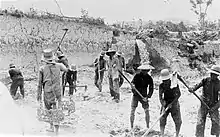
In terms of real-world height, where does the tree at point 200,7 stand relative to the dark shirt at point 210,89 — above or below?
above

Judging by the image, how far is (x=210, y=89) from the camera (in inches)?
171

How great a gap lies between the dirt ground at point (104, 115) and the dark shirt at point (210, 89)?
0.84 m

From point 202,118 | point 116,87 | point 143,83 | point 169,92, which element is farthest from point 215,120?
point 116,87

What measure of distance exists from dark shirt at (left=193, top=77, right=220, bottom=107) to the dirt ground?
84 cm

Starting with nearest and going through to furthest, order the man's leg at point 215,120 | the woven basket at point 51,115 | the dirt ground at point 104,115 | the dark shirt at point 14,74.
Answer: the woven basket at point 51,115 < the man's leg at point 215,120 < the dirt ground at point 104,115 < the dark shirt at point 14,74

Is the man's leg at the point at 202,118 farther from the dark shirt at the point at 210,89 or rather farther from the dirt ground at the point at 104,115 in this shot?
the dirt ground at the point at 104,115

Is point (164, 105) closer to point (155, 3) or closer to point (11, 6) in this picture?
point (155, 3)

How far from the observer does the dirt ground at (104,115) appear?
5.00 metres

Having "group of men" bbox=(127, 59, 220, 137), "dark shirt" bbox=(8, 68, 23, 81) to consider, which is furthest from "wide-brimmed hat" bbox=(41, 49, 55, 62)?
"dark shirt" bbox=(8, 68, 23, 81)

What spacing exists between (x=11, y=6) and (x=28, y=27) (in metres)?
0.67

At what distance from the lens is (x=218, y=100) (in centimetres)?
439

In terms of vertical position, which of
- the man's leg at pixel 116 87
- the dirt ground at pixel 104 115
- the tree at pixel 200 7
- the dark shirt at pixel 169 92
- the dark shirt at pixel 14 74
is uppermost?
the tree at pixel 200 7

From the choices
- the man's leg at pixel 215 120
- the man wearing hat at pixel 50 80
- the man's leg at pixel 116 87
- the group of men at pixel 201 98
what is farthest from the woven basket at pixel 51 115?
the man's leg at pixel 116 87

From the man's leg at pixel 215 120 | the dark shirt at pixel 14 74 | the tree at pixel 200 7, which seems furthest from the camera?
the tree at pixel 200 7
